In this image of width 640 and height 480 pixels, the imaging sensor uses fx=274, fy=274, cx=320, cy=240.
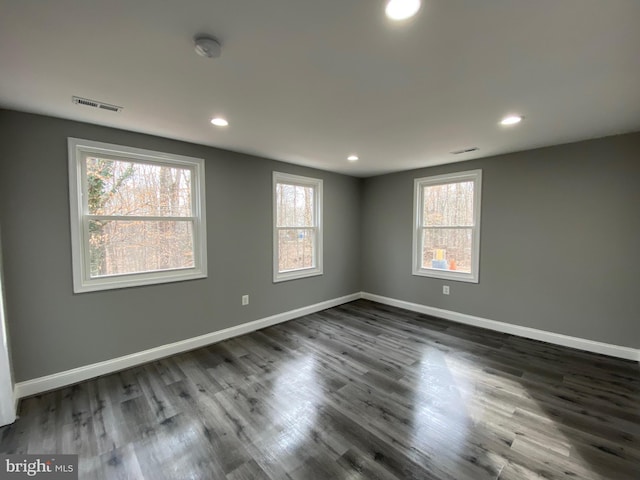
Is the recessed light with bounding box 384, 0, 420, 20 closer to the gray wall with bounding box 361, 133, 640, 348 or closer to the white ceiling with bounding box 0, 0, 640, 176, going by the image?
the white ceiling with bounding box 0, 0, 640, 176

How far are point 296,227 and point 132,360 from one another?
2.64m

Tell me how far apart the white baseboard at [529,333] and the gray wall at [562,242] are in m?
0.06

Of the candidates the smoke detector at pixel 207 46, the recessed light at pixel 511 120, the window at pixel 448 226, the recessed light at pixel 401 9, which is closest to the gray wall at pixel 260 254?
the window at pixel 448 226

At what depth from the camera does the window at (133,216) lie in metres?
2.57

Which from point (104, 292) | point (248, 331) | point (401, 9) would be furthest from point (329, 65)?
point (248, 331)

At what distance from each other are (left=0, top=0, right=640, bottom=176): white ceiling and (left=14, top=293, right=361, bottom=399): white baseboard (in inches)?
90.4

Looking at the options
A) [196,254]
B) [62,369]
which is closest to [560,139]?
[196,254]

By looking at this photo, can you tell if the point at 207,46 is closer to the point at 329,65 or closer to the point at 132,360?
the point at 329,65

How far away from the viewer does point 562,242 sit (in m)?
3.29

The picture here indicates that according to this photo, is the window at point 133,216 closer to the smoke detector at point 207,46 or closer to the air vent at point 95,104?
the air vent at point 95,104

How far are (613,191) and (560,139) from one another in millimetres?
784

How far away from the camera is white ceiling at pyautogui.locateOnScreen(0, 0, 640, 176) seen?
1.25 meters
